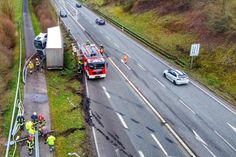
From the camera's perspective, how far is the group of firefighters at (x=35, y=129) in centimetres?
2340

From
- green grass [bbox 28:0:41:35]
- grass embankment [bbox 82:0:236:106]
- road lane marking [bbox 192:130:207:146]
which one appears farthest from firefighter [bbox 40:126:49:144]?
green grass [bbox 28:0:41:35]

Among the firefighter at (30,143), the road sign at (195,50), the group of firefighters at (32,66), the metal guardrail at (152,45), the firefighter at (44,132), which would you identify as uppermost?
the road sign at (195,50)

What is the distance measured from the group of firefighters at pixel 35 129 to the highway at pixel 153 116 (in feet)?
11.8

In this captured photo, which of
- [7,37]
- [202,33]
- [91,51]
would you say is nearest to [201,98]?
[91,51]

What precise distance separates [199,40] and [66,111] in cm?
2624

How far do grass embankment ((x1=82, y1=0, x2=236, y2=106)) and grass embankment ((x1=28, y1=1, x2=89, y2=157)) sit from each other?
15758 millimetres

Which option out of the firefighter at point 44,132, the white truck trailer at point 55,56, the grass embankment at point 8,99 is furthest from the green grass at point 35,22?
the firefighter at point 44,132

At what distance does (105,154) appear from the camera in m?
23.9

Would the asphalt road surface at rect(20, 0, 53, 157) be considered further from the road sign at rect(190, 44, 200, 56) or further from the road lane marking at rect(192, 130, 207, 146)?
the road sign at rect(190, 44, 200, 56)

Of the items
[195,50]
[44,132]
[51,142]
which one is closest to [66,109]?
[44,132]

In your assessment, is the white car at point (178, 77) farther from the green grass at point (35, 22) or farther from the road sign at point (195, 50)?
the green grass at point (35, 22)

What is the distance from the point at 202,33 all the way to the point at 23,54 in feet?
89.3

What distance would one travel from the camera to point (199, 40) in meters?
48.6

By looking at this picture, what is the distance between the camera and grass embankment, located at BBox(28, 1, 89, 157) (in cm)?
2495
